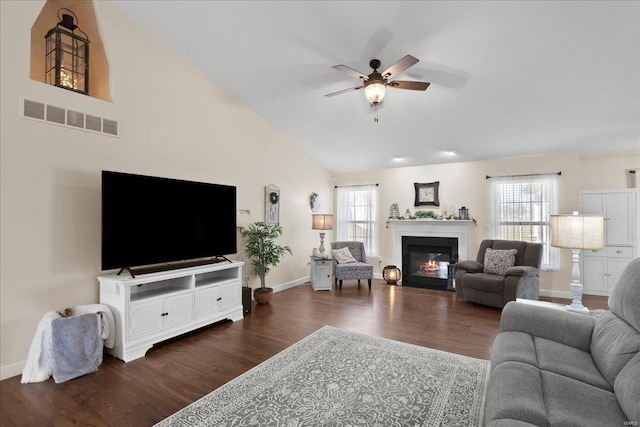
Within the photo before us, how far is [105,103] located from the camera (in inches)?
128

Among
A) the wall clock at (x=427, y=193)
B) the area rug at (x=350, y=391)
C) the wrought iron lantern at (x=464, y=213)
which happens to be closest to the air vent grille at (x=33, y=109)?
the area rug at (x=350, y=391)

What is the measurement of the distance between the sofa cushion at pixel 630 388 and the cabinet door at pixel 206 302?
361 centimetres

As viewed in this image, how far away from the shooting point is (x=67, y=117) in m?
2.98

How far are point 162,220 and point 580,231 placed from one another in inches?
173

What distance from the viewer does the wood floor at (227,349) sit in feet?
7.14

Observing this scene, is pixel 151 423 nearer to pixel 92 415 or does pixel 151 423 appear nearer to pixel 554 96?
pixel 92 415

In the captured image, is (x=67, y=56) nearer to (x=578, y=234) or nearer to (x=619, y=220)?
(x=578, y=234)

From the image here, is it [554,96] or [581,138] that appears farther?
[581,138]

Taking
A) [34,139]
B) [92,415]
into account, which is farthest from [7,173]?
[92,415]

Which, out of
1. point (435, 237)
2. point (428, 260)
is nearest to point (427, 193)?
point (435, 237)

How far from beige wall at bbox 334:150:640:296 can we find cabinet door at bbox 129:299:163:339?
4.72 meters

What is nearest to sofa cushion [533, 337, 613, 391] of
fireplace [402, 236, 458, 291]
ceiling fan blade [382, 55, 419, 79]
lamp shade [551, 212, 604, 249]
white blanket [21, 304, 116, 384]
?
lamp shade [551, 212, 604, 249]

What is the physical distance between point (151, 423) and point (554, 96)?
16.9 ft

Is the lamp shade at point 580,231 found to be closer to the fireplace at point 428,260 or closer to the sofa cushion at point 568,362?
the sofa cushion at point 568,362
